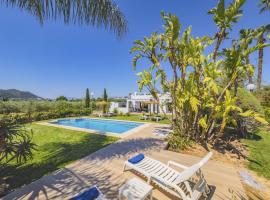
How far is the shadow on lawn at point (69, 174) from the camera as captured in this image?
4.22 metres

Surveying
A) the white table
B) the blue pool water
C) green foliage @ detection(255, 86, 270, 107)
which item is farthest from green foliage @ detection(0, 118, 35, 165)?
green foliage @ detection(255, 86, 270, 107)

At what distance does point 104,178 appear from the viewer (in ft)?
16.2

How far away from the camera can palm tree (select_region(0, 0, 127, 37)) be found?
3385 millimetres

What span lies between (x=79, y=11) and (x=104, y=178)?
530 cm

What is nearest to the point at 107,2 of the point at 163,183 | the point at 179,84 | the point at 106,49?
the point at 163,183

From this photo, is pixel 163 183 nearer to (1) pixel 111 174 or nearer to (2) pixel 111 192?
(2) pixel 111 192

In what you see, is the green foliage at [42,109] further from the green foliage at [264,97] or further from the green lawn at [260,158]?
the green foliage at [264,97]

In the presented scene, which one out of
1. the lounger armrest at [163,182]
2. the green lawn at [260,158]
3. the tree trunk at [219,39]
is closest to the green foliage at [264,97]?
the green lawn at [260,158]

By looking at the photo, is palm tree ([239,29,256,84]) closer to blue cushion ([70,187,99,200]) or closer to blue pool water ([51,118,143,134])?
blue cushion ([70,187,99,200])

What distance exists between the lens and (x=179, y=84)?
31.1 ft

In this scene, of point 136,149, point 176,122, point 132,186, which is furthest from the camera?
point 176,122

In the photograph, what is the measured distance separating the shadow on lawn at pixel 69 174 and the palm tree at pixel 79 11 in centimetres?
477

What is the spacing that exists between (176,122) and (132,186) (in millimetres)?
6282

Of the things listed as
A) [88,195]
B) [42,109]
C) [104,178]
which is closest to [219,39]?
[104,178]
